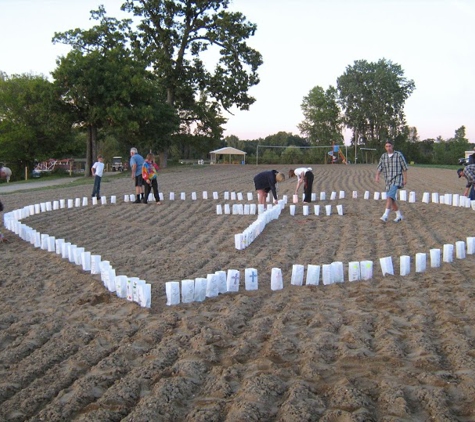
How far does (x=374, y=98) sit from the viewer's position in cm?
7781

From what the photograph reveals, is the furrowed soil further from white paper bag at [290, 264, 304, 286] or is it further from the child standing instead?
the child standing

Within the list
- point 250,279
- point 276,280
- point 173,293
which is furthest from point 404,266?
point 173,293

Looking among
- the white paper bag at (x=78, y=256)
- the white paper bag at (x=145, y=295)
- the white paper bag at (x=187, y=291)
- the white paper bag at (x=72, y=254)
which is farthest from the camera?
the white paper bag at (x=72, y=254)

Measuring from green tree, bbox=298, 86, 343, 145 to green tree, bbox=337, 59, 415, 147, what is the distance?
1.62 metres

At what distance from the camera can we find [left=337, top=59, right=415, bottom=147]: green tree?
76938 mm

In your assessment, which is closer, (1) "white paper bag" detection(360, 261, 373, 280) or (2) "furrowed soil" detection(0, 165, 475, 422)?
(2) "furrowed soil" detection(0, 165, 475, 422)

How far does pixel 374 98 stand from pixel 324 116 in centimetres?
785

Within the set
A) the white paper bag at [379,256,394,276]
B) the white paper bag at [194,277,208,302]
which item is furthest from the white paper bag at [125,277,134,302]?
the white paper bag at [379,256,394,276]

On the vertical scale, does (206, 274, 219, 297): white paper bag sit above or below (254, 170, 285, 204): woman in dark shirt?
below

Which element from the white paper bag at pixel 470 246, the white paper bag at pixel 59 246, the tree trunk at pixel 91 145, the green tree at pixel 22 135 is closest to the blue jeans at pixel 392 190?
the white paper bag at pixel 470 246

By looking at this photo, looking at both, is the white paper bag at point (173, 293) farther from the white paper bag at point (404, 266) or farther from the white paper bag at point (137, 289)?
the white paper bag at point (404, 266)

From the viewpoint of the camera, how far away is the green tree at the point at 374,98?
76.9 metres

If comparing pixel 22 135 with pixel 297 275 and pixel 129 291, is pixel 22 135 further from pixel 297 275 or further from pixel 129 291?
pixel 297 275

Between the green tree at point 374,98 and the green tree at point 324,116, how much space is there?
162 centimetres
